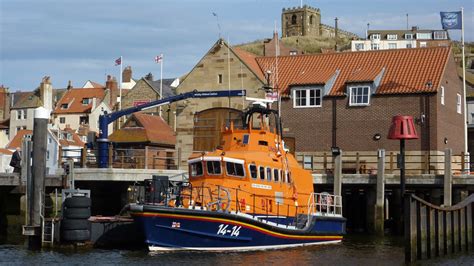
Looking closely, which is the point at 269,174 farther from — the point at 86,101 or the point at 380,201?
the point at 86,101

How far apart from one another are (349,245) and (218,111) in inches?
Answer: 644

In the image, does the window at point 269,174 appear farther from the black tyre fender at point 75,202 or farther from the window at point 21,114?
the window at point 21,114

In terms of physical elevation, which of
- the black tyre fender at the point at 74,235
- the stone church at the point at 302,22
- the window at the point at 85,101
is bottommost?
the black tyre fender at the point at 74,235

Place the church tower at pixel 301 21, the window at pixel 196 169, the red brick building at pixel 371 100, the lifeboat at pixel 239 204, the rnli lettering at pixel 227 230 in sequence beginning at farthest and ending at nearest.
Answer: the church tower at pixel 301 21
the red brick building at pixel 371 100
the window at pixel 196 169
the rnli lettering at pixel 227 230
the lifeboat at pixel 239 204

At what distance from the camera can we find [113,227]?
2862cm

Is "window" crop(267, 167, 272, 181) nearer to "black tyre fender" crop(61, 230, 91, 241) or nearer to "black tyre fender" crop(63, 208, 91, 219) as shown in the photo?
"black tyre fender" crop(63, 208, 91, 219)

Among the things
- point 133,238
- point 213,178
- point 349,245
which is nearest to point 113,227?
point 133,238

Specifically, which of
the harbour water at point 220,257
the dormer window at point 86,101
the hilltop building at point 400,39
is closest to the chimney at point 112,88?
the dormer window at point 86,101

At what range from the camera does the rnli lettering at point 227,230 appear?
26.2 m

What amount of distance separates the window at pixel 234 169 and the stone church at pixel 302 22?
350 feet

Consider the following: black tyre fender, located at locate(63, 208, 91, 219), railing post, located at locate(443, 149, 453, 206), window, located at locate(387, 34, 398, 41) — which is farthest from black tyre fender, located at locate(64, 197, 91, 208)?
window, located at locate(387, 34, 398, 41)

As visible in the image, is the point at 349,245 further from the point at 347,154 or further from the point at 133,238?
the point at 347,154

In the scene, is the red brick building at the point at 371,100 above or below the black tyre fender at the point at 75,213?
above

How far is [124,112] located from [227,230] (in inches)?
654
